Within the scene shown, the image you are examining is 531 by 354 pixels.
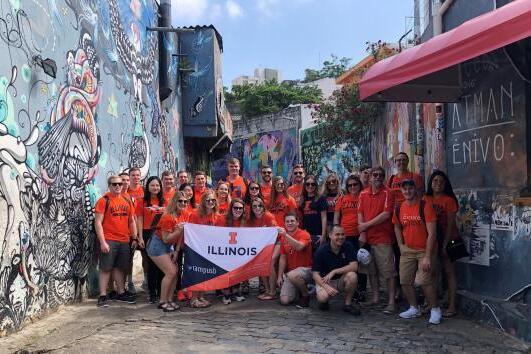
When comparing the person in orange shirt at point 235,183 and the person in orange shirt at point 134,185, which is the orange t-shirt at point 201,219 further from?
the person in orange shirt at point 235,183

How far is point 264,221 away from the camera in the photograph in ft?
25.0

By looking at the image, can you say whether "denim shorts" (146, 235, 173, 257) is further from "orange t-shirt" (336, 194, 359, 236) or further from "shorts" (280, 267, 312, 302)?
"orange t-shirt" (336, 194, 359, 236)

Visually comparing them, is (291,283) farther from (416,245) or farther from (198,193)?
(198,193)

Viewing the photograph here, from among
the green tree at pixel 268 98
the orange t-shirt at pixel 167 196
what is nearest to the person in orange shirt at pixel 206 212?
the orange t-shirt at pixel 167 196

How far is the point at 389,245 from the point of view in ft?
23.5

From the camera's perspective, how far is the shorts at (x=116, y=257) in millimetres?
7398

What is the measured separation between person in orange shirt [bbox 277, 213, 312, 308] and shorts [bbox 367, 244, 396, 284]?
2.79 feet

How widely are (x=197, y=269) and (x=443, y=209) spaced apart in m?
3.33

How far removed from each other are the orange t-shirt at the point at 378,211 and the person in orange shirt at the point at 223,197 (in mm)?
2022

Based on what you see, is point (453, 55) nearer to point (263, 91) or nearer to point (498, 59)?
point (498, 59)

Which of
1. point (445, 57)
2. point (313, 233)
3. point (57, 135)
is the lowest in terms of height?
point (313, 233)

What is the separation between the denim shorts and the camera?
7191 mm

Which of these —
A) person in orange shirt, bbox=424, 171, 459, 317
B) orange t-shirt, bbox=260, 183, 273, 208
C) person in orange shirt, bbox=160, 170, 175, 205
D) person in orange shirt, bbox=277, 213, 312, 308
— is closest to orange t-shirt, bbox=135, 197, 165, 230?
person in orange shirt, bbox=160, 170, 175, 205

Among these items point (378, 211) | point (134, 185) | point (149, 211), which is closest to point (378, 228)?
point (378, 211)
